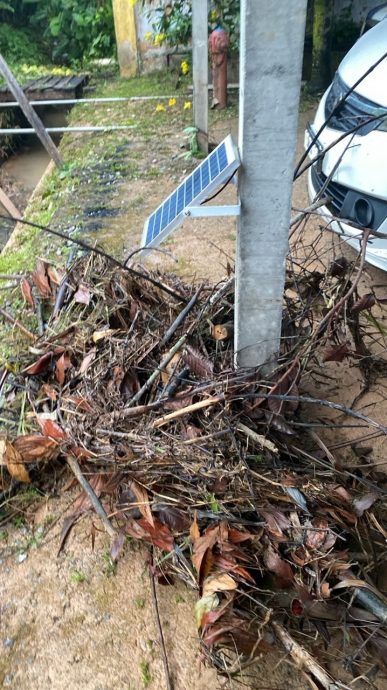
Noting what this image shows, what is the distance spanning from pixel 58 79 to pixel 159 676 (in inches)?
354

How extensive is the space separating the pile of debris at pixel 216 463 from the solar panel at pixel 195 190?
0.62m

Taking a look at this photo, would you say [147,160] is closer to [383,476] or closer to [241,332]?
[241,332]

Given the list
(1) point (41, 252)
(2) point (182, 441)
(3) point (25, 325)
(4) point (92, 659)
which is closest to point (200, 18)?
(1) point (41, 252)

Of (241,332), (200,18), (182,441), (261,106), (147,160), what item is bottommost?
(147,160)

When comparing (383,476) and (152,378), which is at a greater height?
(152,378)

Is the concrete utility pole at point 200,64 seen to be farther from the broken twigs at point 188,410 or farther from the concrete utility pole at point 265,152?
the broken twigs at point 188,410

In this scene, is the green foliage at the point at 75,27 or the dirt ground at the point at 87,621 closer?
the dirt ground at the point at 87,621

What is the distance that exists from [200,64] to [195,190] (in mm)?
4276

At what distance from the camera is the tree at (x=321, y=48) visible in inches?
276

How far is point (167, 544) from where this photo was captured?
2.11 meters

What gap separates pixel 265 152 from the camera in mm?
1778

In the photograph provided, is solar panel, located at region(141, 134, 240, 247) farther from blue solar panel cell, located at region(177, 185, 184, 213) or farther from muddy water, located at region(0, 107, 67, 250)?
muddy water, located at region(0, 107, 67, 250)

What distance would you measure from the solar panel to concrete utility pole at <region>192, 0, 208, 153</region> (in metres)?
3.97

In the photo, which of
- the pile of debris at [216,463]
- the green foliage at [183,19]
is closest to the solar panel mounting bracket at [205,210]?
the pile of debris at [216,463]
